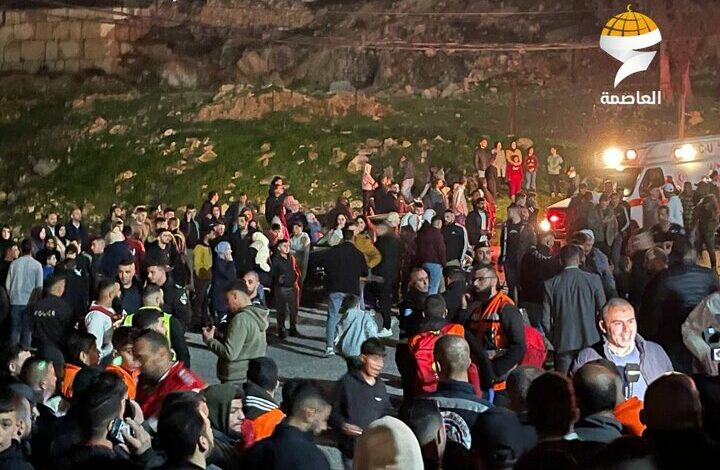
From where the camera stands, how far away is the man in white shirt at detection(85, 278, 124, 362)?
9.08m

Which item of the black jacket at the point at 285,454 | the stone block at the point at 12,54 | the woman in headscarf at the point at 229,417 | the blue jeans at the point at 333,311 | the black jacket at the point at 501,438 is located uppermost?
the stone block at the point at 12,54

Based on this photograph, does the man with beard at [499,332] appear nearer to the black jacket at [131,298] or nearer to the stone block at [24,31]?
the black jacket at [131,298]

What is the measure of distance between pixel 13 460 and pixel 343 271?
758cm

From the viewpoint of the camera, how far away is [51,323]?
10.1m

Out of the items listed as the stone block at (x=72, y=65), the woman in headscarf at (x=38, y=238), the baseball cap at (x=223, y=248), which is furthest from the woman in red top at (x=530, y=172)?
the stone block at (x=72, y=65)

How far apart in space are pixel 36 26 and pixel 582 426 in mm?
37710

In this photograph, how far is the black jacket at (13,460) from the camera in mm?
5387

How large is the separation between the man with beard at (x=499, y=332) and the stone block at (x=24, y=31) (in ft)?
114

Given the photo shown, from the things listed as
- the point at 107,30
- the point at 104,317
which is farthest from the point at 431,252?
the point at 107,30

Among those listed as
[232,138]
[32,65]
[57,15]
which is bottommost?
[232,138]

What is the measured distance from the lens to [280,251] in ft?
45.7

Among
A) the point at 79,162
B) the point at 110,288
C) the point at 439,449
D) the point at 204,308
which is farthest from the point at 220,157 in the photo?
the point at 439,449

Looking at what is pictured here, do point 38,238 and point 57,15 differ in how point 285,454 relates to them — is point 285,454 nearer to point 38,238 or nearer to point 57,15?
point 38,238

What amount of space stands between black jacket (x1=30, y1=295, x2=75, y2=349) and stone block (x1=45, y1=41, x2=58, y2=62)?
A: 31239mm
